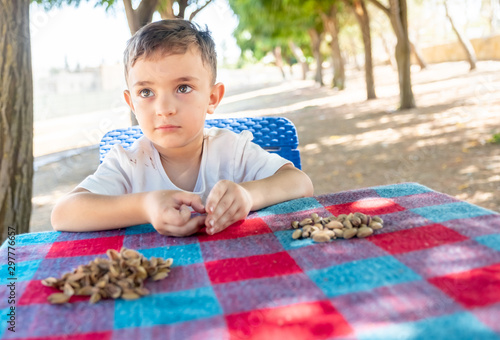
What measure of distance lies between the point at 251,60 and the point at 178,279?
75769 millimetres

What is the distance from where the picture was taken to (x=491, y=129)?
8328 mm

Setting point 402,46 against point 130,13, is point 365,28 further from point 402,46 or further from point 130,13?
point 130,13

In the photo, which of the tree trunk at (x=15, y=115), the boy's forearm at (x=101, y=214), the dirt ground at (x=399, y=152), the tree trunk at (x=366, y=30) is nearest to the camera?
the boy's forearm at (x=101, y=214)

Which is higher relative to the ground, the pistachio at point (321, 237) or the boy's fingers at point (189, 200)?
the boy's fingers at point (189, 200)

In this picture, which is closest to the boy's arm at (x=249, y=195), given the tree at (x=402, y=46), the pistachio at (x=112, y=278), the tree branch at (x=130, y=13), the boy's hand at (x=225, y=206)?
the boy's hand at (x=225, y=206)

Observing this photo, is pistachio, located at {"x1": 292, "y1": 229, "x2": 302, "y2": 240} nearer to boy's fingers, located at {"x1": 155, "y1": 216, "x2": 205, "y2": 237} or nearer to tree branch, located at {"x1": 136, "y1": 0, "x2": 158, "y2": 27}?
boy's fingers, located at {"x1": 155, "y1": 216, "x2": 205, "y2": 237}

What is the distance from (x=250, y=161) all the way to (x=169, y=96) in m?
0.52

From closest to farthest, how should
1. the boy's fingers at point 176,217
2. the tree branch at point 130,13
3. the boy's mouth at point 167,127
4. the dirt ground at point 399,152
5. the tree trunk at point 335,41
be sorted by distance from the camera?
the boy's fingers at point 176,217 < the boy's mouth at point 167,127 < the tree branch at point 130,13 < the dirt ground at point 399,152 < the tree trunk at point 335,41

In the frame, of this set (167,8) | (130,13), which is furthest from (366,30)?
(130,13)

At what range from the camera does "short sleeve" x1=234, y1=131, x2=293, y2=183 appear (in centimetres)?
205

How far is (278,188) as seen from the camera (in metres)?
1.75

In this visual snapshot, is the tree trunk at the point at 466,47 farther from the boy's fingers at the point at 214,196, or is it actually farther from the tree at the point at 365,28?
the boy's fingers at the point at 214,196

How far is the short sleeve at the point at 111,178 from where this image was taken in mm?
1816

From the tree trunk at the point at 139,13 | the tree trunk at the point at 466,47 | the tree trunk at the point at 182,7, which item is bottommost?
the tree trunk at the point at 466,47
